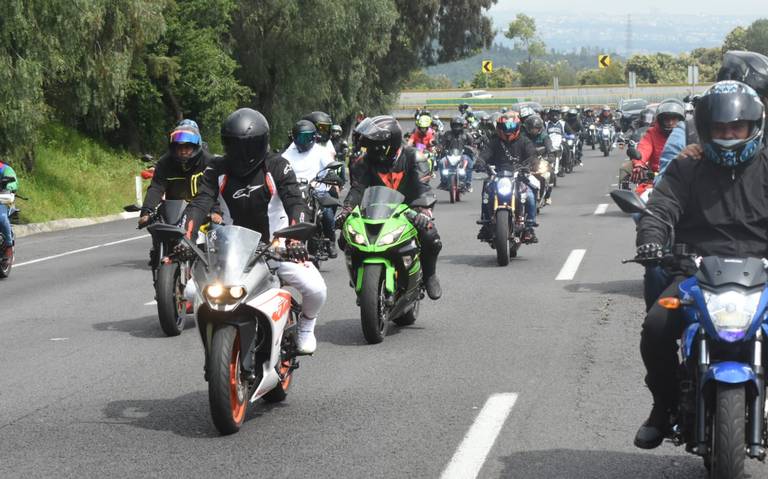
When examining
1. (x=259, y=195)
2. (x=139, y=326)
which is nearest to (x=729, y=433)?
(x=259, y=195)

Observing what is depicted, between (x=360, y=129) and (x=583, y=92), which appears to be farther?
(x=583, y=92)

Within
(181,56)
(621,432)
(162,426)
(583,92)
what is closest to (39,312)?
(162,426)

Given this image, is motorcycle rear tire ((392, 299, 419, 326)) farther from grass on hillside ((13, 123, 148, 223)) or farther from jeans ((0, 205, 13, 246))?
grass on hillside ((13, 123, 148, 223))

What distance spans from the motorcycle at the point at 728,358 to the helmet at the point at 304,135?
37.3 feet

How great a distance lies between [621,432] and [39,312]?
7673 mm

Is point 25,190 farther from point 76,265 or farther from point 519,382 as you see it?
point 519,382

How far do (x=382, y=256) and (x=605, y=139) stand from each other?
1658 inches

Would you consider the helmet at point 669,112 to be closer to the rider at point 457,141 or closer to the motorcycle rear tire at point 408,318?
the motorcycle rear tire at point 408,318

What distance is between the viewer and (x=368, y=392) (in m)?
8.75

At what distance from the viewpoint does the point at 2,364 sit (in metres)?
10.3

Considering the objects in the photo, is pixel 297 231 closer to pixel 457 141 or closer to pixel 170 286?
pixel 170 286

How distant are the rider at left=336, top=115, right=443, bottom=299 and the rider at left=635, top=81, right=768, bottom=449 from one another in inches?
207

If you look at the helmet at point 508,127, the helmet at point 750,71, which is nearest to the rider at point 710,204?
the helmet at point 750,71

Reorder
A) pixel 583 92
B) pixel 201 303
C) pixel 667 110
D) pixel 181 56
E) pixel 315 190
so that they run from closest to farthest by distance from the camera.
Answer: pixel 201 303, pixel 667 110, pixel 315 190, pixel 181 56, pixel 583 92
